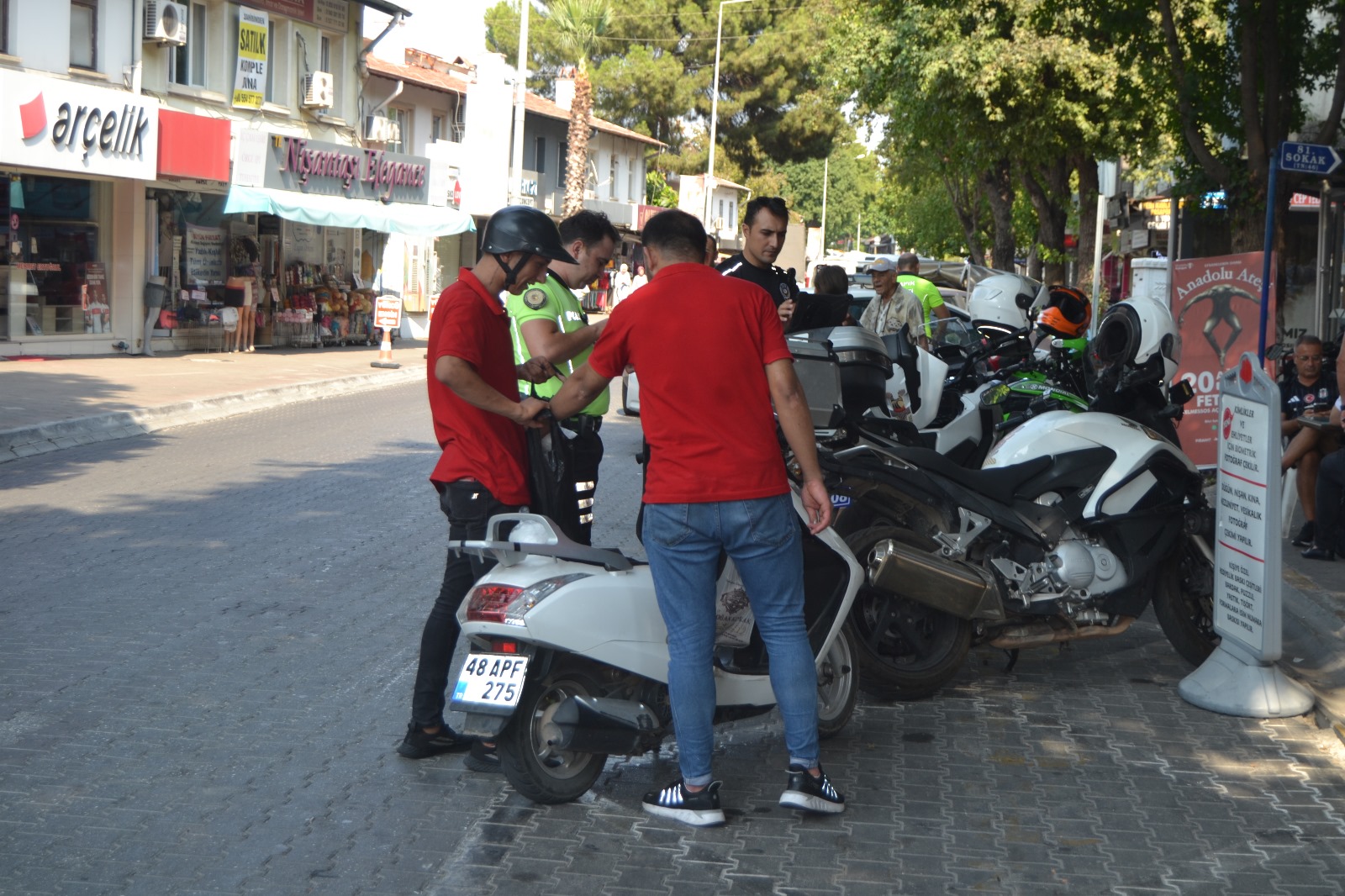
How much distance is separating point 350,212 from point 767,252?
66.1 ft

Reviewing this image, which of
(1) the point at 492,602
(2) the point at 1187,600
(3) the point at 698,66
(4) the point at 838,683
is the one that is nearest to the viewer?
(1) the point at 492,602

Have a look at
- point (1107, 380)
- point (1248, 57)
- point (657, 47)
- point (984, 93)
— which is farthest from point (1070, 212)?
point (657, 47)

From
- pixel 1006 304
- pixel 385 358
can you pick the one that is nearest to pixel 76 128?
pixel 385 358

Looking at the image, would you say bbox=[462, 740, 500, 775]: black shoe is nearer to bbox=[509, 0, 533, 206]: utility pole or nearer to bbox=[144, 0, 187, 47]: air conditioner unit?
bbox=[144, 0, 187, 47]: air conditioner unit

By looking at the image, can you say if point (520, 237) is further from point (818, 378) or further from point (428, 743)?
point (428, 743)

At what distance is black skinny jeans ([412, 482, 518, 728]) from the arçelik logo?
17034 millimetres

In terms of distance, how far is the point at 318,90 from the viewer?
2719 cm

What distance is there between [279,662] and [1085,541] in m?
3.55

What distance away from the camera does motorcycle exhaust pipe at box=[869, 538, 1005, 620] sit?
5.60 m

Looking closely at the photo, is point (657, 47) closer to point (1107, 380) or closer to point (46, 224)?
point (46, 224)

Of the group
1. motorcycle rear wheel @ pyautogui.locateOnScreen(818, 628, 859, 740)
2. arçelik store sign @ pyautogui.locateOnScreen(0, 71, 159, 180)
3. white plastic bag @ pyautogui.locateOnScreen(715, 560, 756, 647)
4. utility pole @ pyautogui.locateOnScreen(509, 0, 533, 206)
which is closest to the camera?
white plastic bag @ pyautogui.locateOnScreen(715, 560, 756, 647)

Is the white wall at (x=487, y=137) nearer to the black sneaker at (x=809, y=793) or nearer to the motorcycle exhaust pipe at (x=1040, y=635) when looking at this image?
the motorcycle exhaust pipe at (x=1040, y=635)

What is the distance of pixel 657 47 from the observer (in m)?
60.9

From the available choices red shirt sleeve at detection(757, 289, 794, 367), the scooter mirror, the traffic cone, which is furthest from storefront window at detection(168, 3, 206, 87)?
red shirt sleeve at detection(757, 289, 794, 367)
